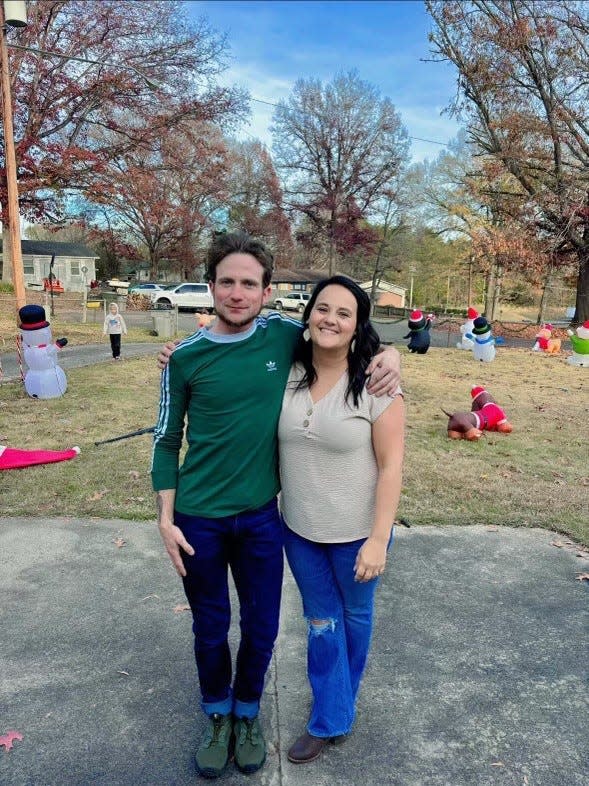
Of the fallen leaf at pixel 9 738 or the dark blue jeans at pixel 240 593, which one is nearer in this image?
the dark blue jeans at pixel 240 593

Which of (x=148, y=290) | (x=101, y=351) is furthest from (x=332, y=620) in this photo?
(x=148, y=290)

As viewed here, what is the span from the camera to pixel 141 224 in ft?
139

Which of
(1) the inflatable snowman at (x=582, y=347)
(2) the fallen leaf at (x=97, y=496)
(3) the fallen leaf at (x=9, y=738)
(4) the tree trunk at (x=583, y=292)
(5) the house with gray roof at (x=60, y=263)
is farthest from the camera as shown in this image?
(5) the house with gray roof at (x=60, y=263)

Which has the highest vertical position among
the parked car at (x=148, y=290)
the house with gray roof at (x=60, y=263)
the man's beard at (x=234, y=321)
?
the house with gray roof at (x=60, y=263)

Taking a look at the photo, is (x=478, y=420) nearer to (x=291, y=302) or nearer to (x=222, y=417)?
(x=222, y=417)

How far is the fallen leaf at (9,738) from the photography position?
6.67ft

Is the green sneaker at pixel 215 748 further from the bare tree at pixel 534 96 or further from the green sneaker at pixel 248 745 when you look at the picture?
the bare tree at pixel 534 96

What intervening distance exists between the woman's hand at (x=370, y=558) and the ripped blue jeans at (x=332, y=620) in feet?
0.23

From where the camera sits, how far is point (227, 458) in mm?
1818

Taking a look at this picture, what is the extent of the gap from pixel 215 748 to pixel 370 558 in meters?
0.88

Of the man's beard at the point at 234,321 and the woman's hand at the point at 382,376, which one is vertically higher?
the man's beard at the point at 234,321

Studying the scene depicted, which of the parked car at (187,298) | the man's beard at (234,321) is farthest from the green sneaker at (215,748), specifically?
the parked car at (187,298)

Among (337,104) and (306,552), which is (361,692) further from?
(337,104)

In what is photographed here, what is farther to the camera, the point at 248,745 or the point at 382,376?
the point at 248,745
